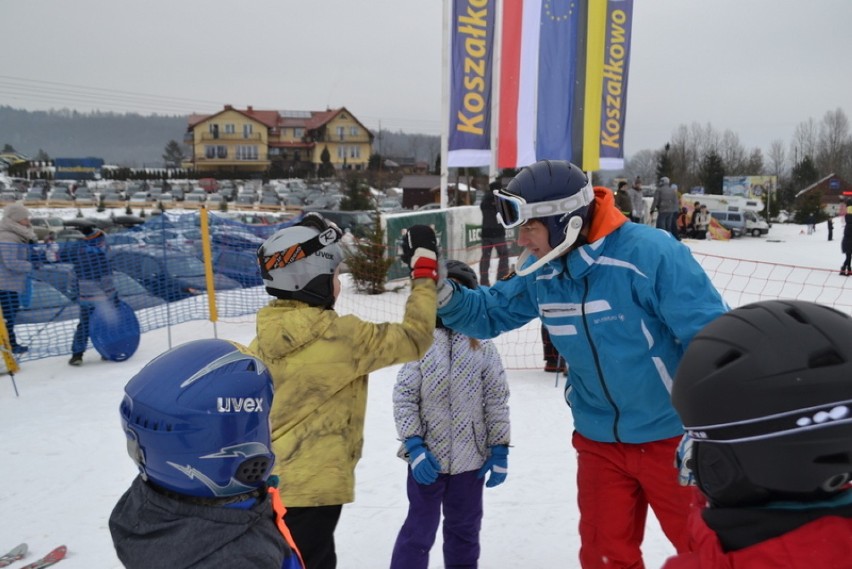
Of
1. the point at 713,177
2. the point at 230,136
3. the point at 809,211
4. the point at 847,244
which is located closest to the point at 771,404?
the point at 847,244

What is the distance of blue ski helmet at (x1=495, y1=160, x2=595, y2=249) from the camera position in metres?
2.51

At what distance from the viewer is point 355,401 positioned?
2494mm

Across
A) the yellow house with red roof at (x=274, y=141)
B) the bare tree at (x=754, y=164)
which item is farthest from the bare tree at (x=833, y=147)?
the yellow house with red roof at (x=274, y=141)

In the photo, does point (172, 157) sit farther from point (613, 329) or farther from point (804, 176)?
point (613, 329)

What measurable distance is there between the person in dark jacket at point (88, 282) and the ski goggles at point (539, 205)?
287 inches

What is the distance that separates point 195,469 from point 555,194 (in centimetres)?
169

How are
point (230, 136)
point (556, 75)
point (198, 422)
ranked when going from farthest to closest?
point (230, 136) < point (556, 75) < point (198, 422)

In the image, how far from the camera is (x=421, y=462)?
299cm

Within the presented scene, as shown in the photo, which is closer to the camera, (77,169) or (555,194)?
(555,194)

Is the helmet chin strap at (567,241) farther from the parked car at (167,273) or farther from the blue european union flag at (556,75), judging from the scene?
the blue european union flag at (556,75)

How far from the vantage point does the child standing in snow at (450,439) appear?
306 centimetres

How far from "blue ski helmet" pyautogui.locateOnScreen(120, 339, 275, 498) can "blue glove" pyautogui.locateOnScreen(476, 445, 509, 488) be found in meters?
1.78

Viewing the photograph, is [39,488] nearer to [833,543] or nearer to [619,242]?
[619,242]

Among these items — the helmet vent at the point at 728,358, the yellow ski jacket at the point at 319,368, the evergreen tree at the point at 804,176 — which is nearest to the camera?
the helmet vent at the point at 728,358
